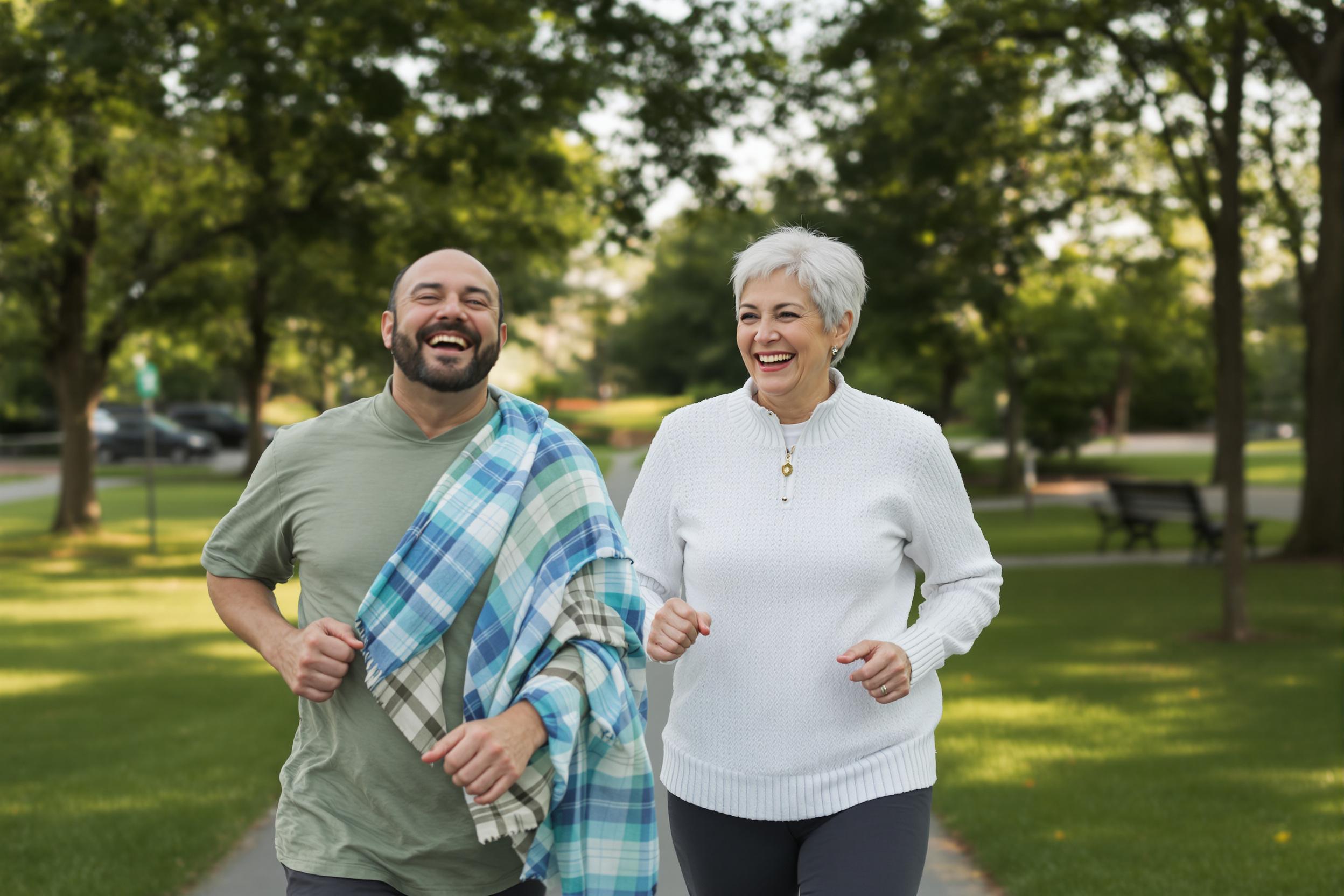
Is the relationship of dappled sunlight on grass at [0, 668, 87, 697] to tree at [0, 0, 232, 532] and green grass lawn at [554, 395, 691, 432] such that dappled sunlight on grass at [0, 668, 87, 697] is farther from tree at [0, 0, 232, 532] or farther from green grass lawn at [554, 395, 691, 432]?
green grass lawn at [554, 395, 691, 432]

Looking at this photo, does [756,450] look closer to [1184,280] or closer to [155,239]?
[155,239]

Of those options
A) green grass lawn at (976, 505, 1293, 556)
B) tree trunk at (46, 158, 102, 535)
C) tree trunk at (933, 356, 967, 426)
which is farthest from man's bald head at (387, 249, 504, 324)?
tree trunk at (933, 356, 967, 426)

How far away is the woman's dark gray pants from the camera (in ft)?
9.54

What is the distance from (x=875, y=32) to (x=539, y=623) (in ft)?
40.2

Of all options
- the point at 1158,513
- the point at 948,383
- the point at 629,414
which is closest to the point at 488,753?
the point at 1158,513

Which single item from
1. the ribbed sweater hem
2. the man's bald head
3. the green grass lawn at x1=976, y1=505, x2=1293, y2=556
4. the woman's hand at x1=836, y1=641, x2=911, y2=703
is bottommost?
the green grass lawn at x1=976, y1=505, x2=1293, y2=556

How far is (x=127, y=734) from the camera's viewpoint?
8328 mm

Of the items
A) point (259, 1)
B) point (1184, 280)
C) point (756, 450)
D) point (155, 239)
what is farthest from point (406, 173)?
point (1184, 280)

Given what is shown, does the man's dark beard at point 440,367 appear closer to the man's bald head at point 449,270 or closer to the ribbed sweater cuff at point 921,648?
the man's bald head at point 449,270

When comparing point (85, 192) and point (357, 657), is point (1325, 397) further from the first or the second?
point (357, 657)

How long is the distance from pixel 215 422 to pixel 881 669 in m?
60.0

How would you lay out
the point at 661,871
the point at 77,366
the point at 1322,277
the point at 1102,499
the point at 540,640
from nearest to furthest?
the point at 540,640 → the point at 661,871 → the point at 1322,277 → the point at 77,366 → the point at 1102,499

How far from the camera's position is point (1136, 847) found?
19.3 feet

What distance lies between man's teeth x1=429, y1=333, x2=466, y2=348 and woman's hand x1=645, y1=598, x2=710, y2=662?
0.67 metres
